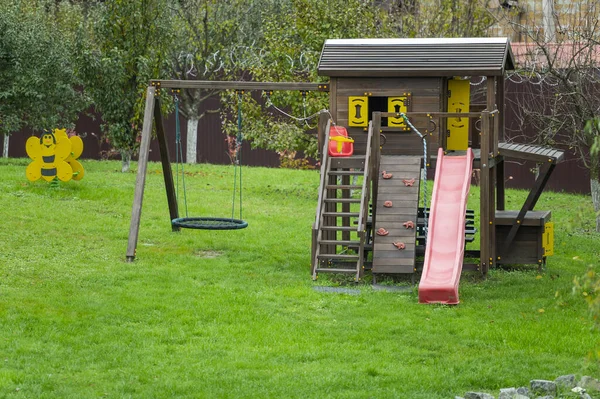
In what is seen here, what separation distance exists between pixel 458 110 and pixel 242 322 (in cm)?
565

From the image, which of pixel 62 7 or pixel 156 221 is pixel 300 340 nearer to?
pixel 156 221

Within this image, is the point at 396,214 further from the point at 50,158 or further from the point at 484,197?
the point at 50,158

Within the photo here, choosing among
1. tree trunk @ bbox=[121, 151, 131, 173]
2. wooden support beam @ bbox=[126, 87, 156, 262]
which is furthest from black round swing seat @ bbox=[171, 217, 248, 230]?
tree trunk @ bbox=[121, 151, 131, 173]

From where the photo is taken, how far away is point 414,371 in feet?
28.3

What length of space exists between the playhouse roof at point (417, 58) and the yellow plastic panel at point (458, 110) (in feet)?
2.15

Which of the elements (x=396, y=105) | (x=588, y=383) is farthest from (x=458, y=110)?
(x=588, y=383)

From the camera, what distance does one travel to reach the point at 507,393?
295 inches

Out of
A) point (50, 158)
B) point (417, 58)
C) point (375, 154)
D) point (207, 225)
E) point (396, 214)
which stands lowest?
point (207, 225)

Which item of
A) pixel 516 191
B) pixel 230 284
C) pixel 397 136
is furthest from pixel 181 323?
pixel 516 191

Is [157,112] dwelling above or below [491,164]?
above

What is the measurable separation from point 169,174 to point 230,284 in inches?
142

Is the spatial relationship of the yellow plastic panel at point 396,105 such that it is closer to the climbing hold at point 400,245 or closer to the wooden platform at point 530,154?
the wooden platform at point 530,154

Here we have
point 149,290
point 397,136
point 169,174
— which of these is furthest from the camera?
point 169,174

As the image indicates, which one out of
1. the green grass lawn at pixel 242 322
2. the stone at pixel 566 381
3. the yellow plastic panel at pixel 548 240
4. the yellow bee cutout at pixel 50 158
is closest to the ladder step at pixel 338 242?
the green grass lawn at pixel 242 322
